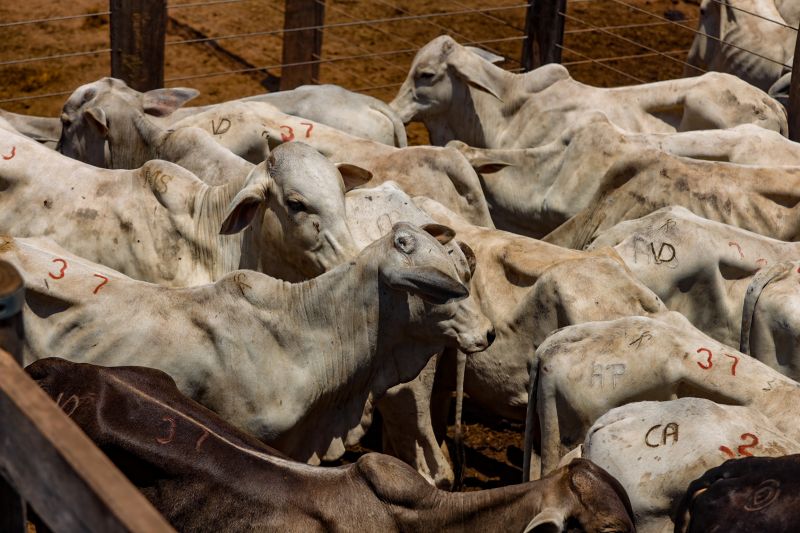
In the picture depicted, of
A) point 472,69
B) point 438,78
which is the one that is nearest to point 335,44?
point 438,78

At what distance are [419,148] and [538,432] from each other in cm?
187

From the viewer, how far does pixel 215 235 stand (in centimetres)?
539

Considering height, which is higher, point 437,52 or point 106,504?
point 106,504

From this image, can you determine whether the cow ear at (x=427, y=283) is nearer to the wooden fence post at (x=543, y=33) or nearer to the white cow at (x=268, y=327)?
the white cow at (x=268, y=327)

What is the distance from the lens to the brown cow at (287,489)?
3.50 meters

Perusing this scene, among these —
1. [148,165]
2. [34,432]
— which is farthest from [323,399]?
[34,432]

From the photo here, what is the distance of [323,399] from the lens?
464cm

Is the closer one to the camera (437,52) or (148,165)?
(148,165)

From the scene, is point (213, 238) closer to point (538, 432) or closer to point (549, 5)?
point (538, 432)

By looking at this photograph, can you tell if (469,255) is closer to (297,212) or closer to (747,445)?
(297,212)

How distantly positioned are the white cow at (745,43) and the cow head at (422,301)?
4.90m

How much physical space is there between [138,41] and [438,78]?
5.98ft

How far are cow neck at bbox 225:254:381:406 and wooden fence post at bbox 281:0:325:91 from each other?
4.91m

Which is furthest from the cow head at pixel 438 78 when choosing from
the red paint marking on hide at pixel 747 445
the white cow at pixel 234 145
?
the red paint marking on hide at pixel 747 445
